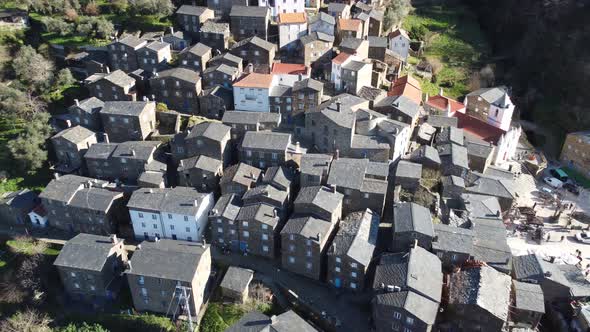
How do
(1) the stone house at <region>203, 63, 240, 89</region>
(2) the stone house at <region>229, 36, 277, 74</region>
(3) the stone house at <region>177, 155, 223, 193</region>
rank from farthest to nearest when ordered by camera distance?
(2) the stone house at <region>229, 36, 277, 74</region>, (1) the stone house at <region>203, 63, 240, 89</region>, (3) the stone house at <region>177, 155, 223, 193</region>

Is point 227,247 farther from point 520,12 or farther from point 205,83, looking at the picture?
point 520,12

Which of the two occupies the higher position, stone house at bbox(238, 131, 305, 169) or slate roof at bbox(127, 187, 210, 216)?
stone house at bbox(238, 131, 305, 169)

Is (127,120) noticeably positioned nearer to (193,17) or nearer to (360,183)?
(193,17)

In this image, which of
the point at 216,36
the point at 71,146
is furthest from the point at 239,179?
the point at 216,36

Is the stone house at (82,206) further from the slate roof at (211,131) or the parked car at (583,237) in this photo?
the parked car at (583,237)

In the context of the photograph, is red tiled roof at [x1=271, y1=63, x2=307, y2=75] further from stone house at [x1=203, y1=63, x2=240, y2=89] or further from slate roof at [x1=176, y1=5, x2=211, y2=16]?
slate roof at [x1=176, y1=5, x2=211, y2=16]

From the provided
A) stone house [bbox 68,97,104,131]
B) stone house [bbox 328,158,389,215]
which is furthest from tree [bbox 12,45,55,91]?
stone house [bbox 328,158,389,215]
